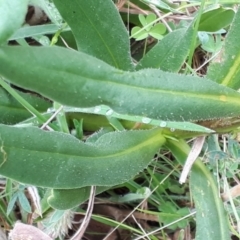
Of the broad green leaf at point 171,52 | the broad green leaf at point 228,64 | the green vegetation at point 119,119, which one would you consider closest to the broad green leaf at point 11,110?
the green vegetation at point 119,119

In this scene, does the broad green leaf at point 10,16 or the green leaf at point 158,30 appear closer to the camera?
the broad green leaf at point 10,16

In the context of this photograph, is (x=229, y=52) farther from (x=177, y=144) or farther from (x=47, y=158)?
(x=47, y=158)

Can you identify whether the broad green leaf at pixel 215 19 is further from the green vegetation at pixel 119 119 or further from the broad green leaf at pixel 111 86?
the broad green leaf at pixel 111 86

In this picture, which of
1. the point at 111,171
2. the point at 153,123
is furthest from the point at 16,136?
the point at 153,123

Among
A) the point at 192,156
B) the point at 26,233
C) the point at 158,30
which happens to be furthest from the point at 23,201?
Answer: the point at 158,30

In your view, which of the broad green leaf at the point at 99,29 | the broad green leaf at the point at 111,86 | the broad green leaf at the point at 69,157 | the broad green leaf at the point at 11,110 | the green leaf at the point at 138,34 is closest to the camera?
the broad green leaf at the point at 111,86

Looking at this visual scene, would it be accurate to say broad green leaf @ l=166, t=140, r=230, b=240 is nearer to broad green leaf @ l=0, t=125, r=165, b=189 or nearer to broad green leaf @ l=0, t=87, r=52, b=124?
broad green leaf @ l=0, t=125, r=165, b=189
